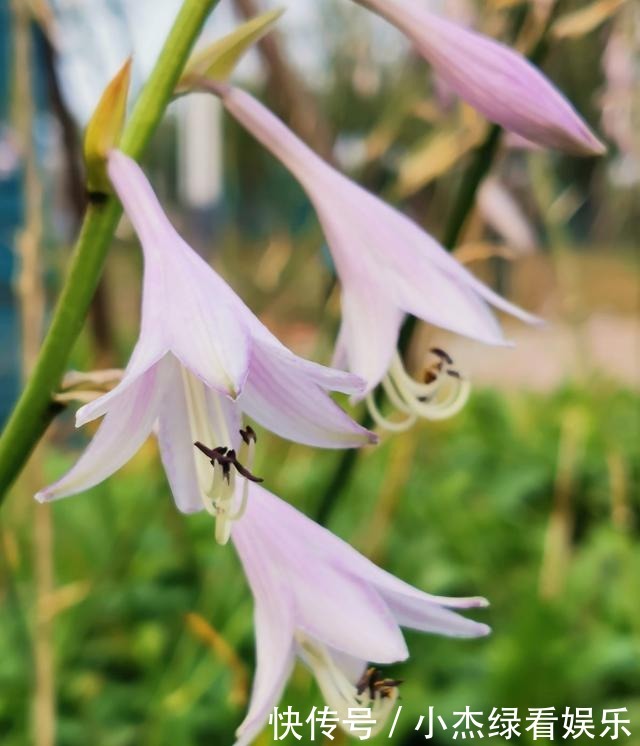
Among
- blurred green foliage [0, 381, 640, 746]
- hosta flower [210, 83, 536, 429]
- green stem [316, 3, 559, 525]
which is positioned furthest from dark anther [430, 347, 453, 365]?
blurred green foliage [0, 381, 640, 746]

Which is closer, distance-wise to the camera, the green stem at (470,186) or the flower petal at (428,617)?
the flower petal at (428,617)

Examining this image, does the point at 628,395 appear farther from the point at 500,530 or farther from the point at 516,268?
the point at 516,268

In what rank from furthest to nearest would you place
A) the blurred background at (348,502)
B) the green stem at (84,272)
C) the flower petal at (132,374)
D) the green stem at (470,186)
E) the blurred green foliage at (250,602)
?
the blurred green foliage at (250,602) → the blurred background at (348,502) → the green stem at (470,186) → the green stem at (84,272) → the flower petal at (132,374)

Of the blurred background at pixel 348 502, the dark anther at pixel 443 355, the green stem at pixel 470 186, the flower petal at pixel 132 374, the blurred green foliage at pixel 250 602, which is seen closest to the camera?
the flower petal at pixel 132 374

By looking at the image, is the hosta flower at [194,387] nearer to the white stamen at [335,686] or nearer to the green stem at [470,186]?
the white stamen at [335,686]

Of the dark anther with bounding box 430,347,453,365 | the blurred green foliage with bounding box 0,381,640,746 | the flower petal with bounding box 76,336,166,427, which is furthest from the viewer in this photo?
the blurred green foliage with bounding box 0,381,640,746

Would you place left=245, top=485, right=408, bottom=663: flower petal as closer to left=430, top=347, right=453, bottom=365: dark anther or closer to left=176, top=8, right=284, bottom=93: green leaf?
left=430, top=347, right=453, bottom=365: dark anther

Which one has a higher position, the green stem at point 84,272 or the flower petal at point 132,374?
the green stem at point 84,272

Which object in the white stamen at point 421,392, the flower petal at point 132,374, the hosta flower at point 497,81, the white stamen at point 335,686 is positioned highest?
the hosta flower at point 497,81

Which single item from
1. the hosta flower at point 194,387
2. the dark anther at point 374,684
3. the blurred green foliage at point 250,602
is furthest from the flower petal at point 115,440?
the blurred green foliage at point 250,602
